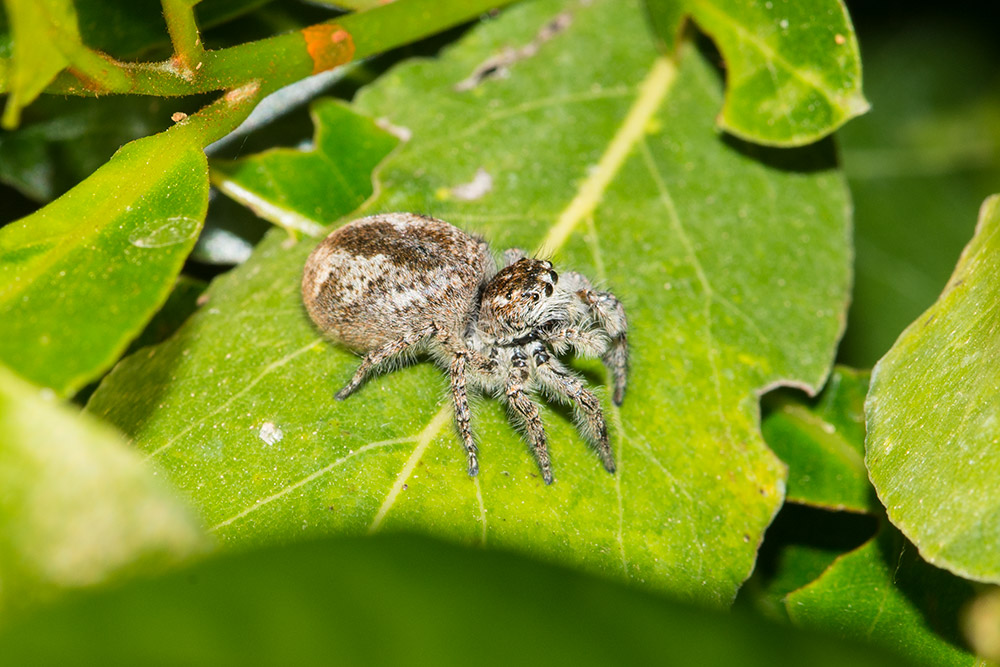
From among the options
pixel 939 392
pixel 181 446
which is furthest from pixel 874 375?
pixel 181 446

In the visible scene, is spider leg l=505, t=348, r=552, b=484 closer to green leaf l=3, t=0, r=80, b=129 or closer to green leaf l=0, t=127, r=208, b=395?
green leaf l=0, t=127, r=208, b=395

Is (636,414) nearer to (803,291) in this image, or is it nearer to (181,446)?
(803,291)

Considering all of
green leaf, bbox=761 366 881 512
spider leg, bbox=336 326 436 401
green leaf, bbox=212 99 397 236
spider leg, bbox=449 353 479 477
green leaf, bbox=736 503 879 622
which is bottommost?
green leaf, bbox=736 503 879 622

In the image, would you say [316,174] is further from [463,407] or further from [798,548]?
[798,548]

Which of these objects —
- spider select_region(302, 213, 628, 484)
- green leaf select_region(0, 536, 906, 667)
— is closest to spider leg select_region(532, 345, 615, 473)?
spider select_region(302, 213, 628, 484)

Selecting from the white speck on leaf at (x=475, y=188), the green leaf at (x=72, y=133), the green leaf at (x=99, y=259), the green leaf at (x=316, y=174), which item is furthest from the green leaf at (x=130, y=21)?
the white speck on leaf at (x=475, y=188)

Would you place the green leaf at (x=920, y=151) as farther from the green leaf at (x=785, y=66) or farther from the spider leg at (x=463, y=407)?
the spider leg at (x=463, y=407)
